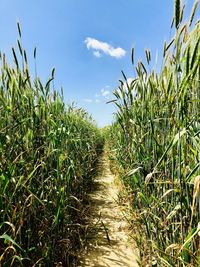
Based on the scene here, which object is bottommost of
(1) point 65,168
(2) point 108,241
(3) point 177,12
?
(2) point 108,241

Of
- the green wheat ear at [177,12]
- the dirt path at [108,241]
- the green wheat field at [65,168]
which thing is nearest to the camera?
the green wheat ear at [177,12]

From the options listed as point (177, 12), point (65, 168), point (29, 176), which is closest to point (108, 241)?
point (65, 168)

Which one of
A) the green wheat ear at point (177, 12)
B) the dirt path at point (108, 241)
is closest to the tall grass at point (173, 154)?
the green wheat ear at point (177, 12)

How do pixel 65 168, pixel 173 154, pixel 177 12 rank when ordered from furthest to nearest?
1. pixel 65 168
2. pixel 173 154
3. pixel 177 12

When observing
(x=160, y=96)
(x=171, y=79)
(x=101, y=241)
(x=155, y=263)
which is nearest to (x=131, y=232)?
(x=101, y=241)

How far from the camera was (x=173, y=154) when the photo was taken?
3.76 ft

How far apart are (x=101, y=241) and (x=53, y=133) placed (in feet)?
3.69

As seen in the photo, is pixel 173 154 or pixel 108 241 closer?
pixel 173 154

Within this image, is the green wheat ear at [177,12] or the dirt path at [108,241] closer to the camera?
the green wheat ear at [177,12]

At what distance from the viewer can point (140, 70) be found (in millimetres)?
1795

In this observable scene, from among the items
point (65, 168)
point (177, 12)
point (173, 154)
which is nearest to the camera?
point (177, 12)

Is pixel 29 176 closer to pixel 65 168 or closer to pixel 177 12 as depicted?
pixel 65 168

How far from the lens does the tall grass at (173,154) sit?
963 millimetres

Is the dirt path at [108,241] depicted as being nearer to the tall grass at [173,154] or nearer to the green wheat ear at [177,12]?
the tall grass at [173,154]
